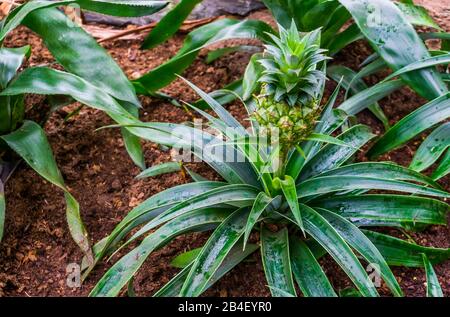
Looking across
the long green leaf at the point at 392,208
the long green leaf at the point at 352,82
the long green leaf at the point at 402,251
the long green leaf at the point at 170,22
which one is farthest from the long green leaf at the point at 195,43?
the long green leaf at the point at 402,251

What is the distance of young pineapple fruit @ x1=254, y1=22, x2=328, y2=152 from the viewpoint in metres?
1.63

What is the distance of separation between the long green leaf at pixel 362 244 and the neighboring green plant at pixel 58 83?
28.9 inches

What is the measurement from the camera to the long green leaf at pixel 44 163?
2.03m

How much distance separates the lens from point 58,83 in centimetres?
209

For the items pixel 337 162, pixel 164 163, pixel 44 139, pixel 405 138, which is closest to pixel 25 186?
pixel 44 139

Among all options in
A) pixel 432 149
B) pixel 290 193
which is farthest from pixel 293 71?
pixel 432 149

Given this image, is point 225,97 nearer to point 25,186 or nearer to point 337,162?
point 337,162

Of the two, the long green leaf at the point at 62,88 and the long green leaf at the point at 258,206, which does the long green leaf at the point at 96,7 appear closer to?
the long green leaf at the point at 62,88

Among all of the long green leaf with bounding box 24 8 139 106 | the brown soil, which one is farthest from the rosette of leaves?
the long green leaf with bounding box 24 8 139 106

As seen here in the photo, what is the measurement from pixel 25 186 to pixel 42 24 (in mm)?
591

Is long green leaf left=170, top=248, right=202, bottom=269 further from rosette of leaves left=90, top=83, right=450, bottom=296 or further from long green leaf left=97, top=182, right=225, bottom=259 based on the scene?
long green leaf left=97, top=182, right=225, bottom=259

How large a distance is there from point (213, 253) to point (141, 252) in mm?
222

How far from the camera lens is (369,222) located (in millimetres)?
1964
